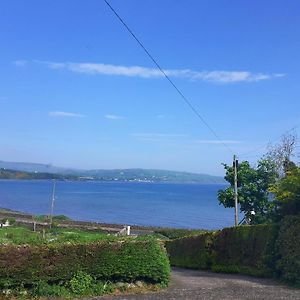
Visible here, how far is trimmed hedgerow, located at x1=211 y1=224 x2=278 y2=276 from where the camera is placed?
16281 mm

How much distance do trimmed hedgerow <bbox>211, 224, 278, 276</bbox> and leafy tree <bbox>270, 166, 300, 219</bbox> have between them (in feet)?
2.54

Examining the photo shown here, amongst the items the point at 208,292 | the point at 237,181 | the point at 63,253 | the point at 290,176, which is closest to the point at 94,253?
the point at 63,253

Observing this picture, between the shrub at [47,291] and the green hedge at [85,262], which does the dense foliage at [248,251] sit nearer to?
the green hedge at [85,262]

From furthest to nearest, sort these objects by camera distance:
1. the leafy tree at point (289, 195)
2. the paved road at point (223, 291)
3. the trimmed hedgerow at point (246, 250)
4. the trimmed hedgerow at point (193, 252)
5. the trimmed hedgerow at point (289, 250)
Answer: the trimmed hedgerow at point (193, 252) → the trimmed hedgerow at point (246, 250) → the leafy tree at point (289, 195) → the trimmed hedgerow at point (289, 250) → the paved road at point (223, 291)

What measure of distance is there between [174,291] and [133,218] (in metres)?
81.0

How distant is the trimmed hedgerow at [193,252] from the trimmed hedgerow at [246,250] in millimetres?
573

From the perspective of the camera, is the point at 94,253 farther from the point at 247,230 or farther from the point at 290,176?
the point at 247,230

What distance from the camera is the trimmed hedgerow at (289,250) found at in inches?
555

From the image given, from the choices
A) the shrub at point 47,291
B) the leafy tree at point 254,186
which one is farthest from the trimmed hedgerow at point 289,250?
the leafy tree at point 254,186

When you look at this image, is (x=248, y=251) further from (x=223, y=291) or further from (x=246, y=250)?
(x=223, y=291)

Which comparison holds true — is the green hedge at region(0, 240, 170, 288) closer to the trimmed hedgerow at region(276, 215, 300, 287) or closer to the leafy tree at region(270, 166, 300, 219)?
the trimmed hedgerow at region(276, 215, 300, 287)

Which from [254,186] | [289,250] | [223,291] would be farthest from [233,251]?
A: [254,186]

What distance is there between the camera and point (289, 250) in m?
14.7

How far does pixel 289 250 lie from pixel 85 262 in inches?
250
